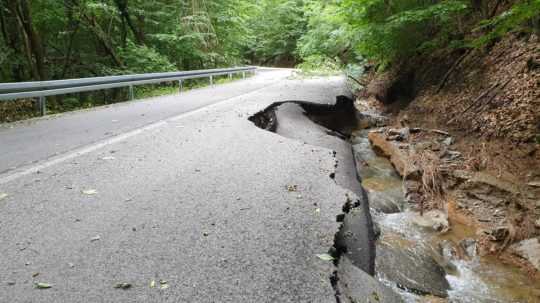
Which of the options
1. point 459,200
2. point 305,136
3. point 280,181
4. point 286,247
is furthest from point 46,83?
point 459,200

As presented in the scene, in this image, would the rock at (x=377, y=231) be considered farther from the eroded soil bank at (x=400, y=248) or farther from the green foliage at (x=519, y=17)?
→ the green foliage at (x=519, y=17)

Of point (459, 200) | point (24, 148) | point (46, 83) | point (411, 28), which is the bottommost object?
point (459, 200)

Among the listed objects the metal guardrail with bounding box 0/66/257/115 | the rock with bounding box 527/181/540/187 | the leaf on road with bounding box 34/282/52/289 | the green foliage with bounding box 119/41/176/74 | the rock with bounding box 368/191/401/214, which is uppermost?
the green foliage with bounding box 119/41/176/74

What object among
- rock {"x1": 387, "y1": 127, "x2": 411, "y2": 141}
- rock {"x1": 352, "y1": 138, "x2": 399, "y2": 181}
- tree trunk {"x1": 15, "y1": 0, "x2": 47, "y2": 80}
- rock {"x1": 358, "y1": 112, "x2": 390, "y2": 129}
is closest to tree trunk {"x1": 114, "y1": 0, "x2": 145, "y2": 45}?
tree trunk {"x1": 15, "y1": 0, "x2": 47, "y2": 80}

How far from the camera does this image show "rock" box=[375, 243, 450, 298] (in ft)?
11.5

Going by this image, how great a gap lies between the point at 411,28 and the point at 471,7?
4.72ft

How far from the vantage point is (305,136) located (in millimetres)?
6219

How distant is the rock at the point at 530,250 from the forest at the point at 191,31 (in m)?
2.98

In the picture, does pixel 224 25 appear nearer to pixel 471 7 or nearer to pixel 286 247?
pixel 471 7

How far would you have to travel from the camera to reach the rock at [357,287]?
90.5 inches

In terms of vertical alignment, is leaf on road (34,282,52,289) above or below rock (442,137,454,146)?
above

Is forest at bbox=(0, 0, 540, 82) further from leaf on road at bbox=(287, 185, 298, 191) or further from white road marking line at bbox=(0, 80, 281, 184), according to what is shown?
white road marking line at bbox=(0, 80, 281, 184)

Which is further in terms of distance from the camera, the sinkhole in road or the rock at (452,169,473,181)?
the rock at (452,169,473,181)

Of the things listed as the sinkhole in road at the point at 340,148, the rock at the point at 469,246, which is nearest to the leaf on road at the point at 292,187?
the sinkhole in road at the point at 340,148
